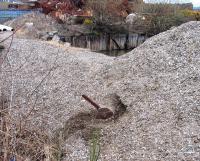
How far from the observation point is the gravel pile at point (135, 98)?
614 cm

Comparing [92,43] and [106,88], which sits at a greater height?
[106,88]

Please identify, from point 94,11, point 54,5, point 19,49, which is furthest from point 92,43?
point 19,49

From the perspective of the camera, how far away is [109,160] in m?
5.96

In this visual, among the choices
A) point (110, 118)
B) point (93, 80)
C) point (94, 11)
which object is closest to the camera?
point (110, 118)

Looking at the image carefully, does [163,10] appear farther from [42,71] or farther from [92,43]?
[42,71]

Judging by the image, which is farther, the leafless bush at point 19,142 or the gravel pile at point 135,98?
the gravel pile at point 135,98

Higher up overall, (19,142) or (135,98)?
(19,142)

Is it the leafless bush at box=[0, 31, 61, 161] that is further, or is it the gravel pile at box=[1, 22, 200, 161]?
the gravel pile at box=[1, 22, 200, 161]

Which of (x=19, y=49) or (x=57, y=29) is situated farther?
(x=57, y=29)

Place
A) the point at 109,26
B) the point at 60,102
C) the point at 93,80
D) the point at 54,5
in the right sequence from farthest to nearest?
the point at 54,5 → the point at 109,26 → the point at 93,80 → the point at 60,102

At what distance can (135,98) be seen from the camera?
750cm

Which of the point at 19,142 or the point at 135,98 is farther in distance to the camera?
the point at 135,98

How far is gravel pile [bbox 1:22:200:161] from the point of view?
6141mm

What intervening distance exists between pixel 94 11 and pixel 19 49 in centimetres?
1256
